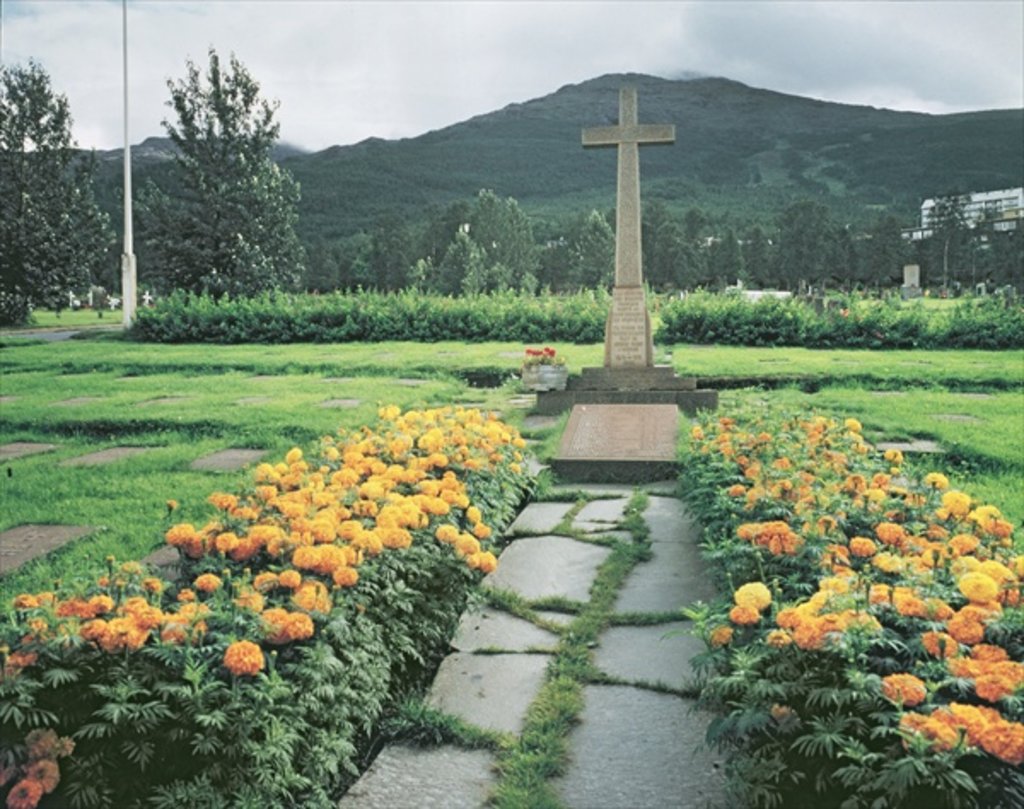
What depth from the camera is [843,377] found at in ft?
37.2

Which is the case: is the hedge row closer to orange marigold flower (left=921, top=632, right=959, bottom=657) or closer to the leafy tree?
orange marigold flower (left=921, top=632, right=959, bottom=657)

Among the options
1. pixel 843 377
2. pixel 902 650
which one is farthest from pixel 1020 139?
pixel 902 650

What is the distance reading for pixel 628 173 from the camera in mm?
10312

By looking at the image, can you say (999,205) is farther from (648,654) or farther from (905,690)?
(905,690)

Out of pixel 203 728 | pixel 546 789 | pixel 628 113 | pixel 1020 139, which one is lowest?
pixel 546 789

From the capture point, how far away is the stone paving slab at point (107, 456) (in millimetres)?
7092

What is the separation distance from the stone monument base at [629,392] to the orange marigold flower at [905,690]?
6.87 m

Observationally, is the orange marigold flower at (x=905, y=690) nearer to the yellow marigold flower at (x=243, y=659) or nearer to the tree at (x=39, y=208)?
the yellow marigold flower at (x=243, y=659)

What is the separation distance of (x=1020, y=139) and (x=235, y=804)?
17231cm

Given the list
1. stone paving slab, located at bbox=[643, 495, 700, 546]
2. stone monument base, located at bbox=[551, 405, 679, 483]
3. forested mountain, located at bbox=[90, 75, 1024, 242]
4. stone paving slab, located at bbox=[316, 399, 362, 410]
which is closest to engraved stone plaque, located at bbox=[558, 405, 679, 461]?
stone monument base, located at bbox=[551, 405, 679, 483]

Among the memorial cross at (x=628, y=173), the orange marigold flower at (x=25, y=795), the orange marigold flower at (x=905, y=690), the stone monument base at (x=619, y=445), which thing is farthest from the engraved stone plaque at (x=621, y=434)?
the orange marigold flower at (x=25, y=795)

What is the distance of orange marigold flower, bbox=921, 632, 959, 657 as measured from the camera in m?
2.35

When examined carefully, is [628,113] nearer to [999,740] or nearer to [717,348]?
[717,348]

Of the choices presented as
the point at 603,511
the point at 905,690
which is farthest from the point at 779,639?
the point at 603,511
